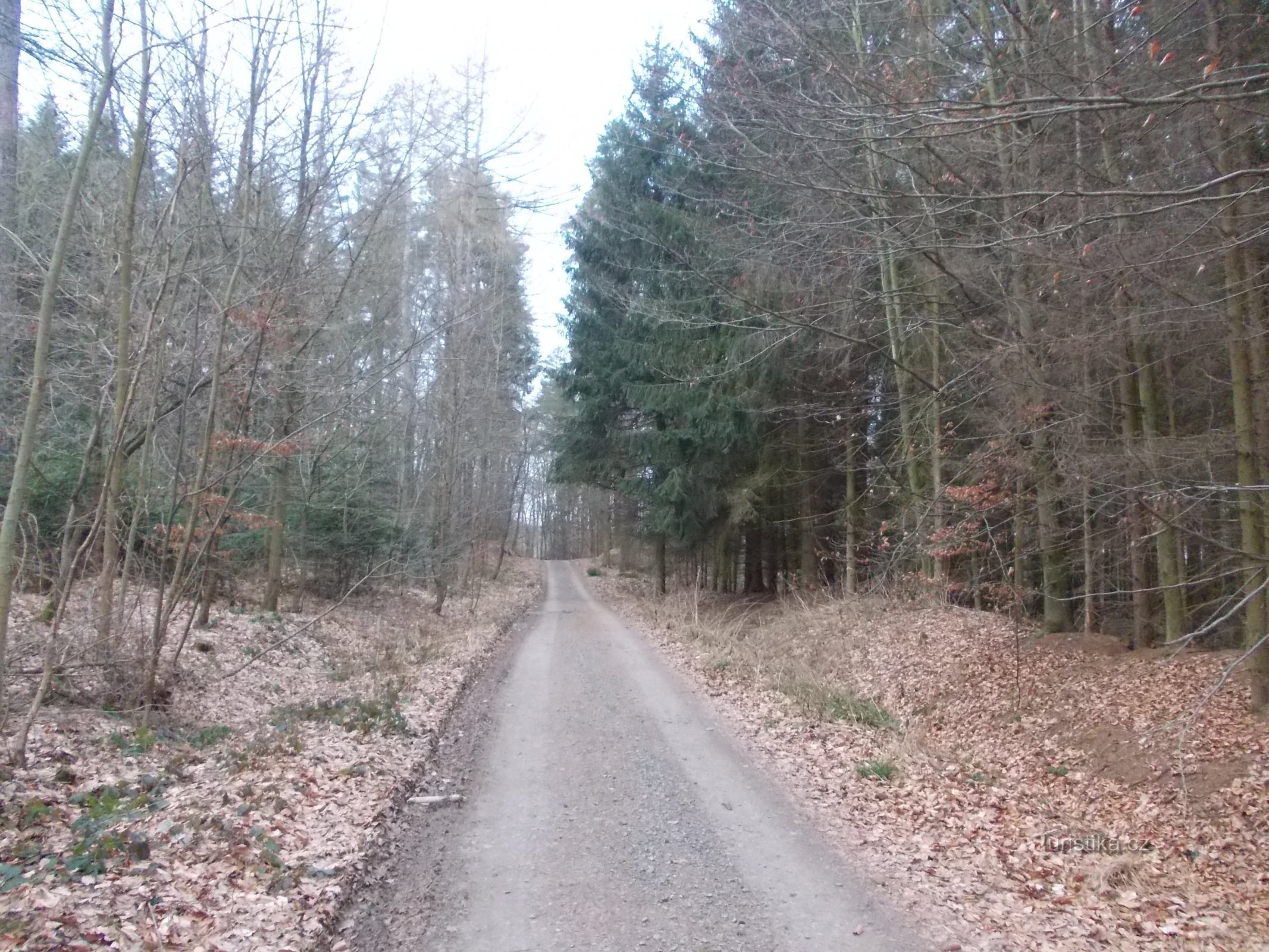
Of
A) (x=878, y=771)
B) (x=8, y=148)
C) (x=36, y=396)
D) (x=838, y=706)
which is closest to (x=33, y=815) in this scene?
(x=36, y=396)

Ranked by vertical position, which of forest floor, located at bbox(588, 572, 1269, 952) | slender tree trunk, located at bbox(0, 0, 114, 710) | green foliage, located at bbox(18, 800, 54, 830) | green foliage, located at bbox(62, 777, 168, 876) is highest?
slender tree trunk, located at bbox(0, 0, 114, 710)

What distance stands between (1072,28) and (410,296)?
13815 millimetres

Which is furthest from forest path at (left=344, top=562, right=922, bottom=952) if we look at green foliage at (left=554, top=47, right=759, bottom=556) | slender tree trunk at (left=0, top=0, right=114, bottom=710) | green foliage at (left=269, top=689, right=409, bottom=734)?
green foliage at (left=554, top=47, right=759, bottom=556)

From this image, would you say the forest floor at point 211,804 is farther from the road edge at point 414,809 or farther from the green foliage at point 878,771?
the green foliage at point 878,771

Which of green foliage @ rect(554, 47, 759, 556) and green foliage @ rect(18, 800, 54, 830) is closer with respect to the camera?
green foliage @ rect(18, 800, 54, 830)

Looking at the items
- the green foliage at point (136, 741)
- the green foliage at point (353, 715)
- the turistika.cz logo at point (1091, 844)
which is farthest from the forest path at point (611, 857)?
the green foliage at point (136, 741)

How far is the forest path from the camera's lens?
4.30 meters

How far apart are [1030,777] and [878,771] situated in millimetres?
1666

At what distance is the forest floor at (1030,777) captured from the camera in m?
4.80

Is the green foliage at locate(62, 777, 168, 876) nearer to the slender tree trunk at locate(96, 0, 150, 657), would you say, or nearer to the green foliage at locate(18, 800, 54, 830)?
the green foliage at locate(18, 800, 54, 830)

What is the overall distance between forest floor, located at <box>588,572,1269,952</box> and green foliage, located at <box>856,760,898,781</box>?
16 mm

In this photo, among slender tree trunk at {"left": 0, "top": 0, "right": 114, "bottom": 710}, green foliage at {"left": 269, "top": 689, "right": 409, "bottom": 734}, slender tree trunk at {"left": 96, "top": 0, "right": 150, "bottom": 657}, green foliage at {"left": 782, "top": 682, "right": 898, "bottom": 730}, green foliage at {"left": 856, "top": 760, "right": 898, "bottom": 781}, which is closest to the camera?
slender tree trunk at {"left": 0, "top": 0, "right": 114, "bottom": 710}

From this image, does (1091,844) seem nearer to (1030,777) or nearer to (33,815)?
(1030,777)

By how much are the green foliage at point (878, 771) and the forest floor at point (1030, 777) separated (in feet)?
0.05
